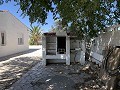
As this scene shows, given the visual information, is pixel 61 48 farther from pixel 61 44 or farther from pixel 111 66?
pixel 111 66

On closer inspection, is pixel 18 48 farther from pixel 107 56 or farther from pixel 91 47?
pixel 107 56

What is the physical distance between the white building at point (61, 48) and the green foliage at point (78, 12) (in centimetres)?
233

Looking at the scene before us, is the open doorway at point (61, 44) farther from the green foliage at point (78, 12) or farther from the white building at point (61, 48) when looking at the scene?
the green foliage at point (78, 12)

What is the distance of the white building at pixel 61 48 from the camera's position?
1380 cm

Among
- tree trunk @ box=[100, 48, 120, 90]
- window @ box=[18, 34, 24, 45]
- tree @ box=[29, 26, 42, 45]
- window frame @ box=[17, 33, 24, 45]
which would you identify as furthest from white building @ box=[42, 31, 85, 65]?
tree @ box=[29, 26, 42, 45]

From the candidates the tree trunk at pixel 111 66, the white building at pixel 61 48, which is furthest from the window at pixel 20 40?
the tree trunk at pixel 111 66

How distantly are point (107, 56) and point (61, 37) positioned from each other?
6798 millimetres

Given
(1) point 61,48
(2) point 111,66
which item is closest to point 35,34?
(1) point 61,48

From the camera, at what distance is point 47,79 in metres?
9.03

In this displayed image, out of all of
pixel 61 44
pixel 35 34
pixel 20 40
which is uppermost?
pixel 35 34

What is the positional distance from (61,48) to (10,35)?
31.4 ft

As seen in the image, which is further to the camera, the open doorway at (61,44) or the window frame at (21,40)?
the window frame at (21,40)

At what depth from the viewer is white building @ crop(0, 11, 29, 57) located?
19.8 m

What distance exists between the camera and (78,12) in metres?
8.83
